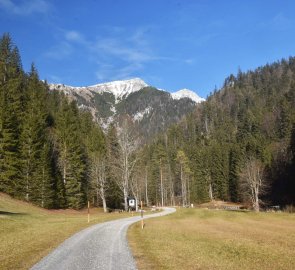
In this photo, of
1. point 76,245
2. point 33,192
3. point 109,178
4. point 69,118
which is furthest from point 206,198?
point 76,245

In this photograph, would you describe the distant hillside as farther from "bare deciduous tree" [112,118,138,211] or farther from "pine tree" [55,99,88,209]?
A: "pine tree" [55,99,88,209]

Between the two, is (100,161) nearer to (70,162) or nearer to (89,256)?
(70,162)

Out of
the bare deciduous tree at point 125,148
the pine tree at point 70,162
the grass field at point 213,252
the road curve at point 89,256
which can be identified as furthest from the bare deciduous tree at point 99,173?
the road curve at point 89,256

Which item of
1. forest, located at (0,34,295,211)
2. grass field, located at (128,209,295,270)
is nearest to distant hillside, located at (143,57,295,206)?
forest, located at (0,34,295,211)

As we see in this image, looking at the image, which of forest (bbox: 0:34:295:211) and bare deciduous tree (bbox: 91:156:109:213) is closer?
forest (bbox: 0:34:295:211)

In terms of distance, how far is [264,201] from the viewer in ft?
311

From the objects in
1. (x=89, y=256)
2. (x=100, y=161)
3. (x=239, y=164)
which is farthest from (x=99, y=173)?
(x=89, y=256)

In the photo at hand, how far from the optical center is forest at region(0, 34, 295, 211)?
59438mm

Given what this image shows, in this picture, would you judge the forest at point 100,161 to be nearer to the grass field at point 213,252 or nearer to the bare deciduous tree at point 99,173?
the bare deciduous tree at point 99,173

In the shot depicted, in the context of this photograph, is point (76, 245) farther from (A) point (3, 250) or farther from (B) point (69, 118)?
(B) point (69, 118)

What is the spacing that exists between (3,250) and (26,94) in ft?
227

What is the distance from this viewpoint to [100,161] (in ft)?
240

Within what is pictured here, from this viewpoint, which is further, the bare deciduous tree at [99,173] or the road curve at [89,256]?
the bare deciduous tree at [99,173]

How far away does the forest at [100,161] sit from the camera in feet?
195
